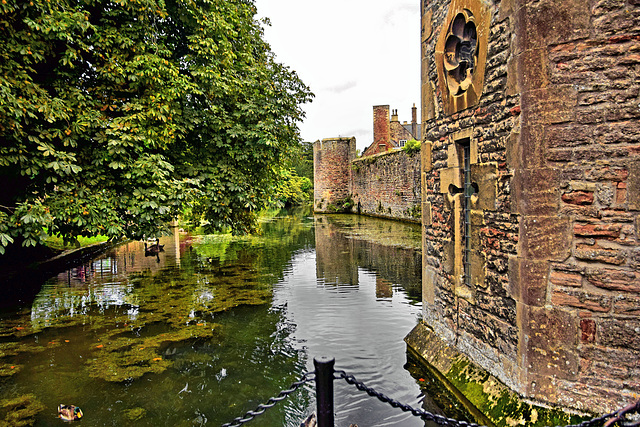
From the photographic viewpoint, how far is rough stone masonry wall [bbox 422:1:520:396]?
4.30 metres

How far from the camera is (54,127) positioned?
7305 millimetres

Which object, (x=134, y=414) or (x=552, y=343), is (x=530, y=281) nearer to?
(x=552, y=343)

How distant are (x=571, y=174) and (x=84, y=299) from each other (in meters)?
10.1

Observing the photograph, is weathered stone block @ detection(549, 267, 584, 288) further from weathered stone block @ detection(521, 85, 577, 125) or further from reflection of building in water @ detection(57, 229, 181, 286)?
reflection of building in water @ detection(57, 229, 181, 286)

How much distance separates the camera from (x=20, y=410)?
16.2 feet

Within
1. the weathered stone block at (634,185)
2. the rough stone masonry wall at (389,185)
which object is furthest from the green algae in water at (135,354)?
the rough stone masonry wall at (389,185)

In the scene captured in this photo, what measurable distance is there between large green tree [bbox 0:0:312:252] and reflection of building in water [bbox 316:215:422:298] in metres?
3.58

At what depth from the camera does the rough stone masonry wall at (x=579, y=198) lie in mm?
3596

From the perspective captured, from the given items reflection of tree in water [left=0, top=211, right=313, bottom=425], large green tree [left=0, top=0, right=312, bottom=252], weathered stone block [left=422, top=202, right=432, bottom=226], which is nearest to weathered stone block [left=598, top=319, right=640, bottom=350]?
weathered stone block [left=422, top=202, right=432, bottom=226]

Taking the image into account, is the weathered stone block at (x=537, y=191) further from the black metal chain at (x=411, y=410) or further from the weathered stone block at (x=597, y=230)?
the black metal chain at (x=411, y=410)

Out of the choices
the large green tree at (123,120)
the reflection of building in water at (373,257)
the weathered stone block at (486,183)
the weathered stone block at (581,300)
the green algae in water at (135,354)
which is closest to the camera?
the weathered stone block at (581,300)

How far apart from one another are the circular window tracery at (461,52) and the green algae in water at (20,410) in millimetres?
6396

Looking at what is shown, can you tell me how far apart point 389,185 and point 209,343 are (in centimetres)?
2239

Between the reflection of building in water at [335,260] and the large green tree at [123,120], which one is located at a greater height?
the large green tree at [123,120]
